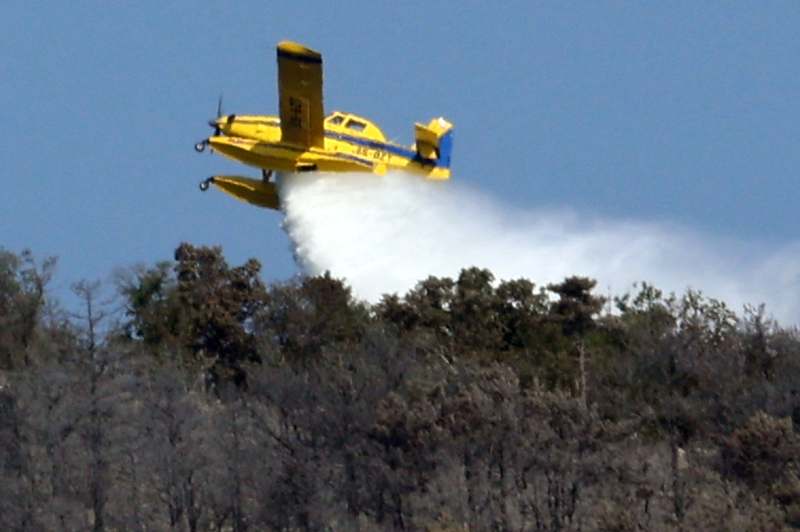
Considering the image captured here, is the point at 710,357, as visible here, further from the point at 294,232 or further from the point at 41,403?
the point at 41,403

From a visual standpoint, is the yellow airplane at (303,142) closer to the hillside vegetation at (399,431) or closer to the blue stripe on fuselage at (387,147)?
the blue stripe on fuselage at (387,147)

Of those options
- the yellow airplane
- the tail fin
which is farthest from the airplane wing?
the tail fin

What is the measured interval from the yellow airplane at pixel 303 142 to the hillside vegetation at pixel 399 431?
3589mm

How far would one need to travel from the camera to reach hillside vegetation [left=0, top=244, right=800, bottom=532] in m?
40.2

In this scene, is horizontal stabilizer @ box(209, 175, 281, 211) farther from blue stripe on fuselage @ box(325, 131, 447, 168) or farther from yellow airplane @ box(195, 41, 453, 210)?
blue stripe on fuselage @ box(325, 131, 447, 168)

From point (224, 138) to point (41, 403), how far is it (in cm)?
773

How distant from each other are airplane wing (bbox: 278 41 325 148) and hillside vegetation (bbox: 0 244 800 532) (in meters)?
4.48

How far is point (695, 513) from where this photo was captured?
126ft

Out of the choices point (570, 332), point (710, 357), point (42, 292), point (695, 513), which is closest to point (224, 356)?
point (42, 292)

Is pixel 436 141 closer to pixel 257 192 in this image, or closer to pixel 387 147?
pixel 387 147

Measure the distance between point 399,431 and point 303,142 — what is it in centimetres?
989

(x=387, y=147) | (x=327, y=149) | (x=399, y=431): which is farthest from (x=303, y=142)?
(x=399, y=431)

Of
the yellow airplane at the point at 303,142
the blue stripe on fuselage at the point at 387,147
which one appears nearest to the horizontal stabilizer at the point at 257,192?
the yellow airplane at the point at 303,142

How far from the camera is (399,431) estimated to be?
4209 cm
